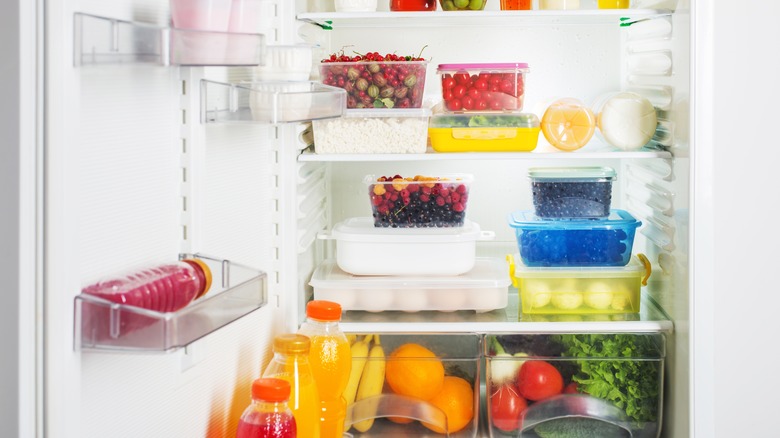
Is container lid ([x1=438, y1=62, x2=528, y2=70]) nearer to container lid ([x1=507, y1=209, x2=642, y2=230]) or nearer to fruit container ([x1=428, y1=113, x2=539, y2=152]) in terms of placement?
fruit container ([x1=428, y1=113, x2=539, y2=152])

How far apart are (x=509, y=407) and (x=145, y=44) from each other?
1337mm

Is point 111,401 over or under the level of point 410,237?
under

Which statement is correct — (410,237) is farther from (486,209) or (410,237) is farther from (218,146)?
(218,146)

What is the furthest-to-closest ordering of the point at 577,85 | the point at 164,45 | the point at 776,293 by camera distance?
the point at 577,85 < the point at 776,293 < the point at 164,45

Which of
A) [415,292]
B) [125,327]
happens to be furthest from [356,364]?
[125,327]

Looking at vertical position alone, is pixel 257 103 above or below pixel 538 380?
above

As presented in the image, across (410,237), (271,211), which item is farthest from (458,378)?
(271,211)

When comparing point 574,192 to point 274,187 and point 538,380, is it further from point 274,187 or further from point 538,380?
point 274,187

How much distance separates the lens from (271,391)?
1495 millimetres

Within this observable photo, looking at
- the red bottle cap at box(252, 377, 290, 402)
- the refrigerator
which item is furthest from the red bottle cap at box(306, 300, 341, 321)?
the red bottle cap at box(252, 377, 290, 402)

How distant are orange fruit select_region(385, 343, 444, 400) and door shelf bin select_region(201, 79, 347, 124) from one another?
699mm

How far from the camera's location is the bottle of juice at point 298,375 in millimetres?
1685
